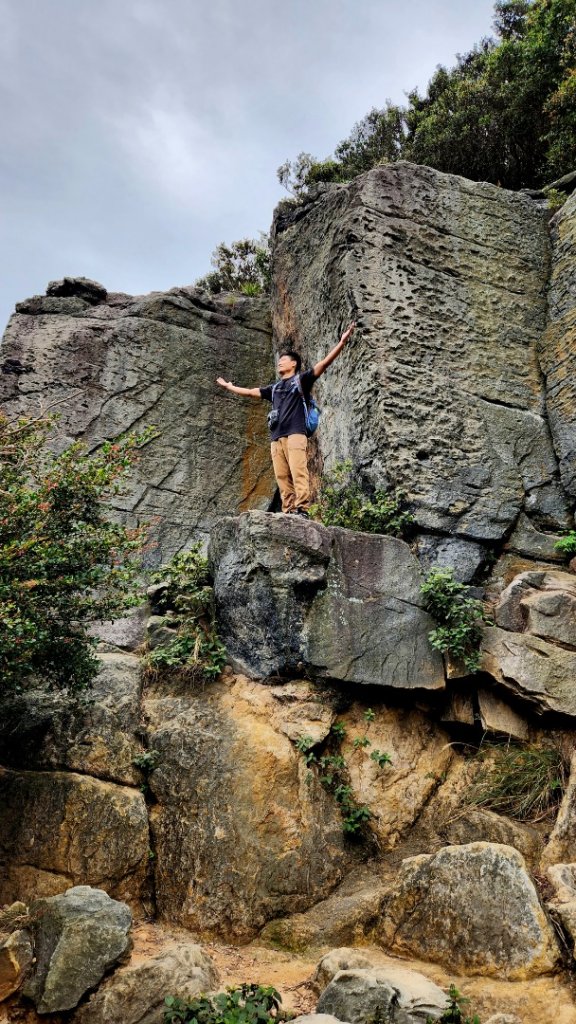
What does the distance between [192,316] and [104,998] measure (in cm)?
1026

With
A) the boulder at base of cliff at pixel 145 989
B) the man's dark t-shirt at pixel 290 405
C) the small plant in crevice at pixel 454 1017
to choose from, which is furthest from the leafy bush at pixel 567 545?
the boulder at base of cliff at pixel 145 989

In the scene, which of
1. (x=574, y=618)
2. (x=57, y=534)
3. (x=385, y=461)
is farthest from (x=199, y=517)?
(x=574, y=618)

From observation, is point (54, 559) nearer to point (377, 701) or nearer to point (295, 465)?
point (295, 465)

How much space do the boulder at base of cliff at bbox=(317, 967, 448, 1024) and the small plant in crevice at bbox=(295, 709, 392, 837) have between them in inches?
70.7

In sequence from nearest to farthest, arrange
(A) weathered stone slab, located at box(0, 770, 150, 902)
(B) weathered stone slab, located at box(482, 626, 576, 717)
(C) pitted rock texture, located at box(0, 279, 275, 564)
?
(A) weathered stone slab, located at box(0, 770, 150, 902), (B) weathered stone slab, located at box(482, 626, 576, 717), (C) pitted rock texture, located at box(0, 279, 275, 564)

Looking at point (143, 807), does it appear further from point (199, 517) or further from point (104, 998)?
point (199, 517)

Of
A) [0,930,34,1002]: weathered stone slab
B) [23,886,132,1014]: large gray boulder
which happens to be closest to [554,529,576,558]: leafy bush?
[23,886,132,1014]: large gray boulder

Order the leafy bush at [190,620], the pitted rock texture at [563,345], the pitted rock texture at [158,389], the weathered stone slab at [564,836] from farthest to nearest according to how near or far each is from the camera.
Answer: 1. the pitted rock texture at [158,389]
2. the pitted rock texture at [563,345]
3. the leafy bush at [190,620]
4. the weathered stone slab at [564,836]

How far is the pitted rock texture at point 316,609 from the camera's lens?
7215 mm

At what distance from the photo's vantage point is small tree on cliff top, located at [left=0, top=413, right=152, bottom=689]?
19.0ft

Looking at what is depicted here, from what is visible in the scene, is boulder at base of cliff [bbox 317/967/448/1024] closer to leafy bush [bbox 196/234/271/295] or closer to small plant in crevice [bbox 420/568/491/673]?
small plant in crevice [bbox 420/568/491/673]

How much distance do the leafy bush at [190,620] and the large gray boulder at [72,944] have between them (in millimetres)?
2378

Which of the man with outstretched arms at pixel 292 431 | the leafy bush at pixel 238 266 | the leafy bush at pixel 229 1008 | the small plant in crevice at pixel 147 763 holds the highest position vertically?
the leafy bush at pixel 238 266

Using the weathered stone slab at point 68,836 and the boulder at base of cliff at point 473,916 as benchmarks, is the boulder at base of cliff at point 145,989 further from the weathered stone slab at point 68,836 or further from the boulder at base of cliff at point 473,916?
the boulder at base of cliff at point 473,916
